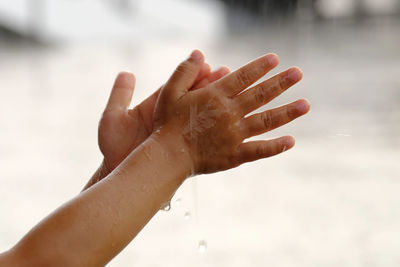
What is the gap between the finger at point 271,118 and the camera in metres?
0.49

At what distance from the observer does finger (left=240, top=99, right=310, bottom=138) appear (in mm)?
485

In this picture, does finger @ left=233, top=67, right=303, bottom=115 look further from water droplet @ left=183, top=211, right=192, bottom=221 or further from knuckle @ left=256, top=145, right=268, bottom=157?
water droplet @ left=183, top=211, right=192, bottom=221

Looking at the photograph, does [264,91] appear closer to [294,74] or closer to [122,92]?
[294,74]

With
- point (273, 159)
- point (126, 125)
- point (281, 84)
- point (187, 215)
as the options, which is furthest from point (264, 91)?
point (273, 159)

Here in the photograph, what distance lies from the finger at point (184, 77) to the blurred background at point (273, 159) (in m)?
0.25

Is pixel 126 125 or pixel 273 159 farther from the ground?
pixel 126 125

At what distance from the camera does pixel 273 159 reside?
3.73 feet

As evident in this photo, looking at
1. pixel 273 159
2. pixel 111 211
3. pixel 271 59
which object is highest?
pixel 271 59

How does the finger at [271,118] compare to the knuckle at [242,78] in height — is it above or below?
below

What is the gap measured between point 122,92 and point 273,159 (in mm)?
610

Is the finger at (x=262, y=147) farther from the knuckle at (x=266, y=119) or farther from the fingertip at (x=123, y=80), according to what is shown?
the fingertip at (x=123, y=80)

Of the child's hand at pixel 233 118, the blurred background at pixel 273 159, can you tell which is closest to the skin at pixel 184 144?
the child's hand at pixel 233 118

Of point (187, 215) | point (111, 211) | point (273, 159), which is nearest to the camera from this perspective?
point (111, 211)

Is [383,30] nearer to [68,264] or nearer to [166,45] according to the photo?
[166,45]
